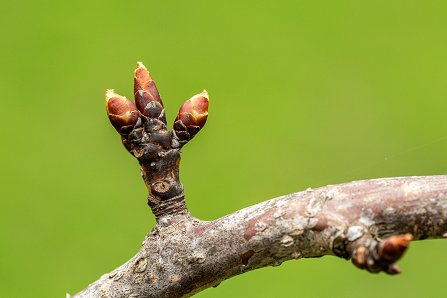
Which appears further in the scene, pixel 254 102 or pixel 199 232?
pixel 254 102

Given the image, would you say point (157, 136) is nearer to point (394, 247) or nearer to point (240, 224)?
point (240, 224)

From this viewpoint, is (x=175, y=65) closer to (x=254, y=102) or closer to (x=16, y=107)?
(x=254, y=102)

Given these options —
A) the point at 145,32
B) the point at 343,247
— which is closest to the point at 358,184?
the point at 343,247

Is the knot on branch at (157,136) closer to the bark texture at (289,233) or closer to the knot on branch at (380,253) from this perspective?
the bark texture at (289,233)

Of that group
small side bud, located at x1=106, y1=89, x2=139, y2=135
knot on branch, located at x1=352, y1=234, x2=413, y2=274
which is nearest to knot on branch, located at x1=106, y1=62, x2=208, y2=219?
small side bud, located at x1=106, y1=89, x2=139, y2=135

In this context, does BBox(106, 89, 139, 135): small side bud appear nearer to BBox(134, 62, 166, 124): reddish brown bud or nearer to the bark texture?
BBox(134, 62, 166, 124): reddish brown bud

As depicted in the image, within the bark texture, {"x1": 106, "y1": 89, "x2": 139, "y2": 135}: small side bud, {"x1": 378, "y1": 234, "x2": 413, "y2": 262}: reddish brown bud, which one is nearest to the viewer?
{"x1": 378, "y1": 234, "x2": 413, "y2": 262}: reddish brown bud

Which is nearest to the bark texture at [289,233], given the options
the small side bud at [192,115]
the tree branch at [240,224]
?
the tree branch at [240,224]
